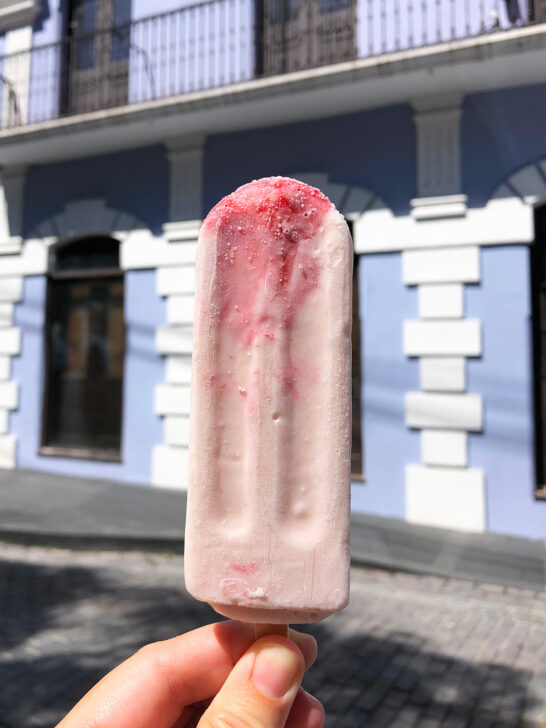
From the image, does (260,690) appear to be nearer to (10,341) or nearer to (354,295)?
(354,295)

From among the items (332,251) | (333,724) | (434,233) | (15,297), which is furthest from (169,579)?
(15,297)

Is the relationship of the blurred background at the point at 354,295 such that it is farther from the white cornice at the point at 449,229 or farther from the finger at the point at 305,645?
the finger at the point at 305,645

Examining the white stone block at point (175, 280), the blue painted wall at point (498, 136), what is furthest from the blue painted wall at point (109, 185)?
the blue painted wall at point (498, 136)

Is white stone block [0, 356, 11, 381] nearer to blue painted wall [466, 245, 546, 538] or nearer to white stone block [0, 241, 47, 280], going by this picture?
white stone block [0, 241, 47, 280]

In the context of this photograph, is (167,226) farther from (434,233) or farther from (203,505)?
(203,505)

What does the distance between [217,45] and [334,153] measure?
2818mm

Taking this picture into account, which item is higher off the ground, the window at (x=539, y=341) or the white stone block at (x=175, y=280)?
the white stone block at (x=175, y=280)

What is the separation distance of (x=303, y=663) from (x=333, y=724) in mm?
1963

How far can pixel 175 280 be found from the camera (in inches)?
318

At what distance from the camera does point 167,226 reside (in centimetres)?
821

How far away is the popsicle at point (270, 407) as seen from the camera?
5.01 feet

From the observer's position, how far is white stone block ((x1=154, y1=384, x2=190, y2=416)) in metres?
7.94

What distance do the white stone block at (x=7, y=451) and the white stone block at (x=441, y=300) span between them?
6955mm

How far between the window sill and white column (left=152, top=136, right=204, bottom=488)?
0.89 metres
